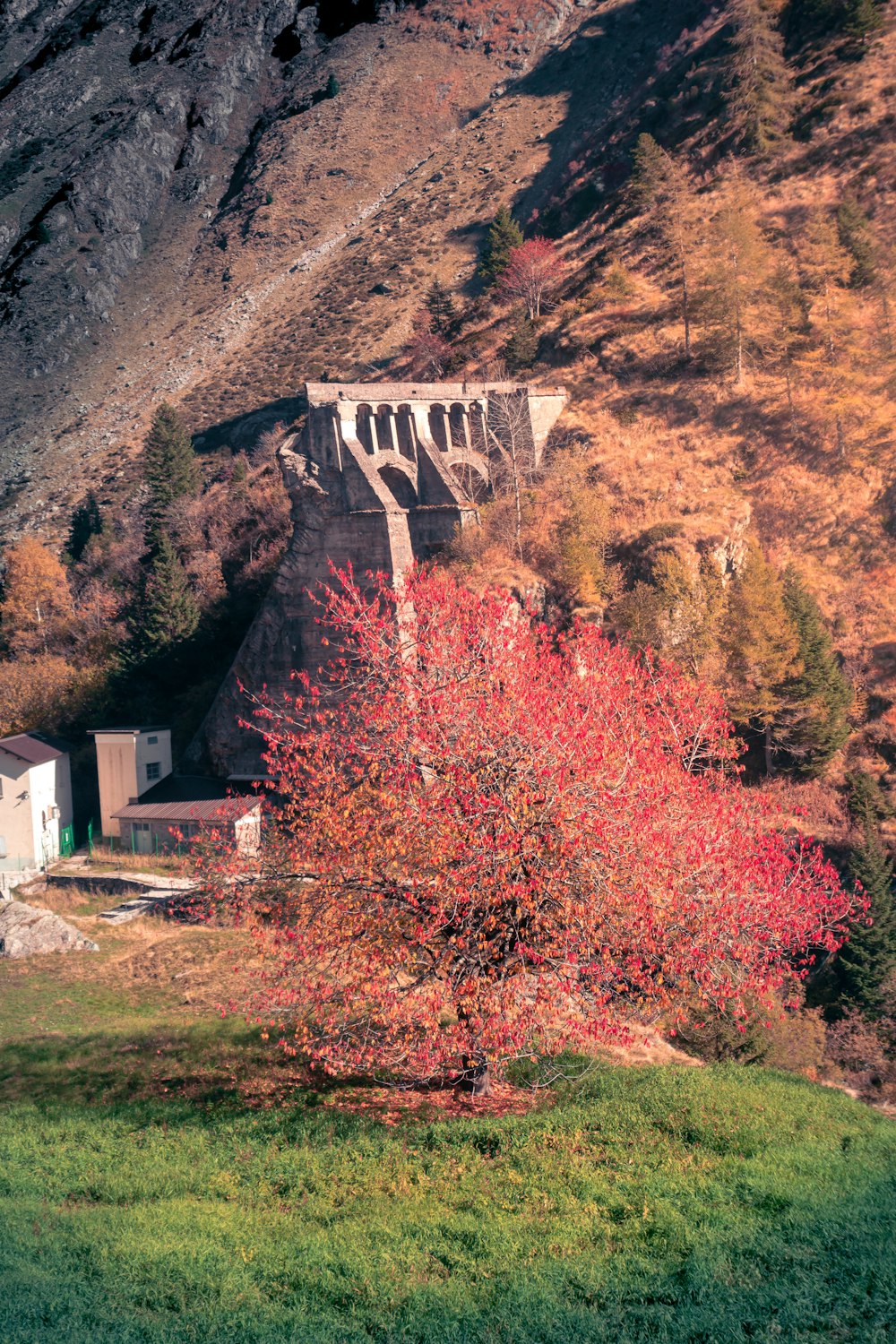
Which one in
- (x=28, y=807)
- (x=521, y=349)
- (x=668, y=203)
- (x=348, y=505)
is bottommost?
(x=28, y=807)

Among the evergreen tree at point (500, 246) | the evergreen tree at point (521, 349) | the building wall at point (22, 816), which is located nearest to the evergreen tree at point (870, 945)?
the building wall at point (22, 816)

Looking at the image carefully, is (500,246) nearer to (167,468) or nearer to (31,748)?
(167,468)

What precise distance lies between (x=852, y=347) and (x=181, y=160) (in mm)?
96657

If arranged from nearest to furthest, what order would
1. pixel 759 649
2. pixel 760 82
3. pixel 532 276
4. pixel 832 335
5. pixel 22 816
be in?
pixel 759 649 < pixel 22 816 < pixel 832 335 < pixel 532 276 < pixel 760 82

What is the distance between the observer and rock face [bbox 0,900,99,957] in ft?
82.5

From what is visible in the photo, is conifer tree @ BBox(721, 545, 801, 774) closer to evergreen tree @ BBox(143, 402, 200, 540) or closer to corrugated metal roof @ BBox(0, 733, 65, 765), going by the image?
corrugated metal roof @ BBox(0, 733, 65, 765)

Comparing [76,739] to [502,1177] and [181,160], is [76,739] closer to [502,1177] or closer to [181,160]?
[502,1177]

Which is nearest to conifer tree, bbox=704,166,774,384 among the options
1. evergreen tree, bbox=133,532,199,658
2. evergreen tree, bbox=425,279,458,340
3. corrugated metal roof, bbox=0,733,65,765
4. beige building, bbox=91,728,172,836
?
evergreen tree, bbox=425,279,458,340

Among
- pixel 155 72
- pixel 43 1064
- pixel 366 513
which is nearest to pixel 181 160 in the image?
pixel 155 72

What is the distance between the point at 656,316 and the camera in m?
49.5

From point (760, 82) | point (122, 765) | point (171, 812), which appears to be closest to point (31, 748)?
point (122, 765)

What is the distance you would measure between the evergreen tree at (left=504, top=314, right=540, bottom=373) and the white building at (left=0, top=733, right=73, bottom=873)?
2947cm

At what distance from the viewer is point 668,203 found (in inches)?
2258

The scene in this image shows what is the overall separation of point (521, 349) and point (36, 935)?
37237mm
